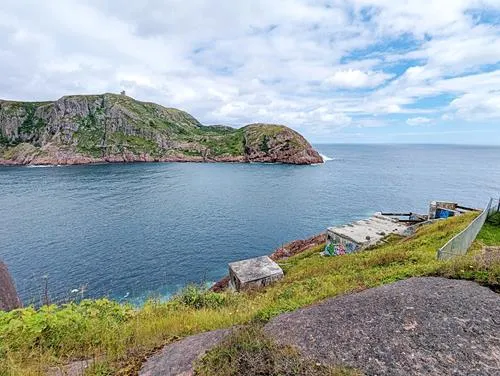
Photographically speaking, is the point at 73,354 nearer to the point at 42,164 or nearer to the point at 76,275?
the point at 76,275

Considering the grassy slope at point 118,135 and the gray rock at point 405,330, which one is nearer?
the gray rock at point 405,330

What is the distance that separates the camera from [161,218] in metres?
56.8

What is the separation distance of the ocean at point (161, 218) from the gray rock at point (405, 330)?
7739mm

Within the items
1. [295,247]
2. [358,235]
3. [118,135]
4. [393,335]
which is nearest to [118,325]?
[393,335]

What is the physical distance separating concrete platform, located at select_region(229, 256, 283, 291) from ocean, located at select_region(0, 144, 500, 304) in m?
11.1

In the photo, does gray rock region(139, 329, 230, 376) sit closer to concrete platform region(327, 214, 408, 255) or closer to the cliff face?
the cliff face

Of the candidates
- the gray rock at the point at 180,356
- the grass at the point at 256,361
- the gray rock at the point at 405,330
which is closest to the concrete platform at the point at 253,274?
the gray rock at the point at 405,330

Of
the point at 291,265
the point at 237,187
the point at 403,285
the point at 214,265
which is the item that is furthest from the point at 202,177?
the point at 403,285

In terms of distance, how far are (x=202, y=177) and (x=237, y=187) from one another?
23320 mm

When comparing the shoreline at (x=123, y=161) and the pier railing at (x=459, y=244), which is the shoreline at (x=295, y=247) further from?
the shoreline at (x=123, y=161)

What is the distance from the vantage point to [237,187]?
8962 centimetres

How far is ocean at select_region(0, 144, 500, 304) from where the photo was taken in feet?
117

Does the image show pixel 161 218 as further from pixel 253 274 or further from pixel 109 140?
pixel 109 140

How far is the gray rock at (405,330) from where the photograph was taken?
518 centimetres
